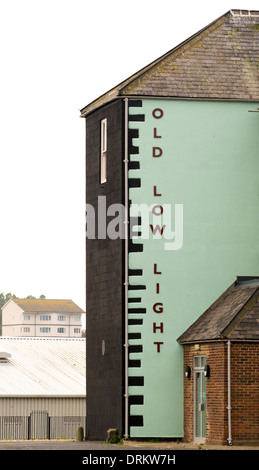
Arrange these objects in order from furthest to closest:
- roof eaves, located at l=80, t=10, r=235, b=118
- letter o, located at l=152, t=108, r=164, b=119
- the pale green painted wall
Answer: roof eaves, located at l=80, t=10, r=235, b=118 → letter o, located at l=152, t=108, r=164, b=119 → the pale green painted wall

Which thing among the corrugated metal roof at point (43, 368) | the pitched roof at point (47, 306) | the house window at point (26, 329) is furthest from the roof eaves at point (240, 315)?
the house window at point (26, 329)

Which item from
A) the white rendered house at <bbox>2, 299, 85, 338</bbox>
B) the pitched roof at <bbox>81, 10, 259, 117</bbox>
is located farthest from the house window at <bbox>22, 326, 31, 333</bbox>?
the pitched roof at <bbox>81, 10, 259, 117</bbox>

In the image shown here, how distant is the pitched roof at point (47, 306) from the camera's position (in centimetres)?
18581

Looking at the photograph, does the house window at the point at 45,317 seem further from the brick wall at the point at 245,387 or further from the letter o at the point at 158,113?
the brick wall at the point at 245,387

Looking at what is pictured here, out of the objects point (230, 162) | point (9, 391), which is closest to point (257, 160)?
point (230, 162)

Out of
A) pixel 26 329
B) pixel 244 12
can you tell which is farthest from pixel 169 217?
pixel 26 329

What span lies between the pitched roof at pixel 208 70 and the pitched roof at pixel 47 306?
143 m

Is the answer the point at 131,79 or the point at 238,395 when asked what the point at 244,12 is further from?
the point at 238,395

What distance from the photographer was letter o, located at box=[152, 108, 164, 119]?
40.3m

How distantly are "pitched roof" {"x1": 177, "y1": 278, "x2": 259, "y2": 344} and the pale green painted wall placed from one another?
42 centimetres

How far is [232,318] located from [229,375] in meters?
1.64

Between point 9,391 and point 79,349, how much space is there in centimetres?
1002

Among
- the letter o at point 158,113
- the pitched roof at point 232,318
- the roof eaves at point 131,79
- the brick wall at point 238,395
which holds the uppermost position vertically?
the roof eaves at point 131,79

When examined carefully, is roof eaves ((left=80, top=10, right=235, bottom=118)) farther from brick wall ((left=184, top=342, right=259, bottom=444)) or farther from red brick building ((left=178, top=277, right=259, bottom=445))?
brick wall ((left=184, top=342, right=259, bottom=444))
